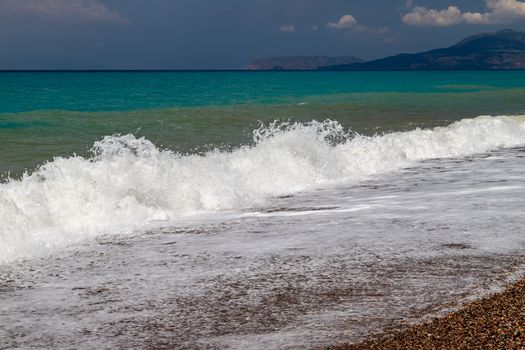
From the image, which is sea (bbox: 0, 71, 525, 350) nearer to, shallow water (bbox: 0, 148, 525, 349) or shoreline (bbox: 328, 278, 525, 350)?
shallow water (bbox: 0, 148, 525, 349)

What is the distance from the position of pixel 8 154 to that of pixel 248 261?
1297 cm

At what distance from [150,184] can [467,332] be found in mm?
7311

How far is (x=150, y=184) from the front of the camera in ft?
37.3

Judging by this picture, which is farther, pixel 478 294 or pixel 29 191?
pixel 29 191

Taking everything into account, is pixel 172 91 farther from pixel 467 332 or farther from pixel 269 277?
pixel 467 332

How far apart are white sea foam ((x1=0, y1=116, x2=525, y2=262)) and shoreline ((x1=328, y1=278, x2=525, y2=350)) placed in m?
4.78

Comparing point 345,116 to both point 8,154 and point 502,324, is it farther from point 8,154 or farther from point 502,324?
point 502,324

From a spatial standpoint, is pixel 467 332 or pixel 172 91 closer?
pixel 467 332

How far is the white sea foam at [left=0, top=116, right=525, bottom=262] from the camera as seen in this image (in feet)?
31.3

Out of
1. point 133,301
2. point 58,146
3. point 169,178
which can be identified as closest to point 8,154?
point 58,146

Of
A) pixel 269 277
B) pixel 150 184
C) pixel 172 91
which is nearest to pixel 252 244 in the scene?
pixel 269 277

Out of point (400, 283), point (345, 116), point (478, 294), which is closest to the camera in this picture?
point (478, 294)

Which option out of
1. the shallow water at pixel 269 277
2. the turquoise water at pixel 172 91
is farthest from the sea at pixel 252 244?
the turquoise water at pixel 172 91

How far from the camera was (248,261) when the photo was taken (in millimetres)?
7395
